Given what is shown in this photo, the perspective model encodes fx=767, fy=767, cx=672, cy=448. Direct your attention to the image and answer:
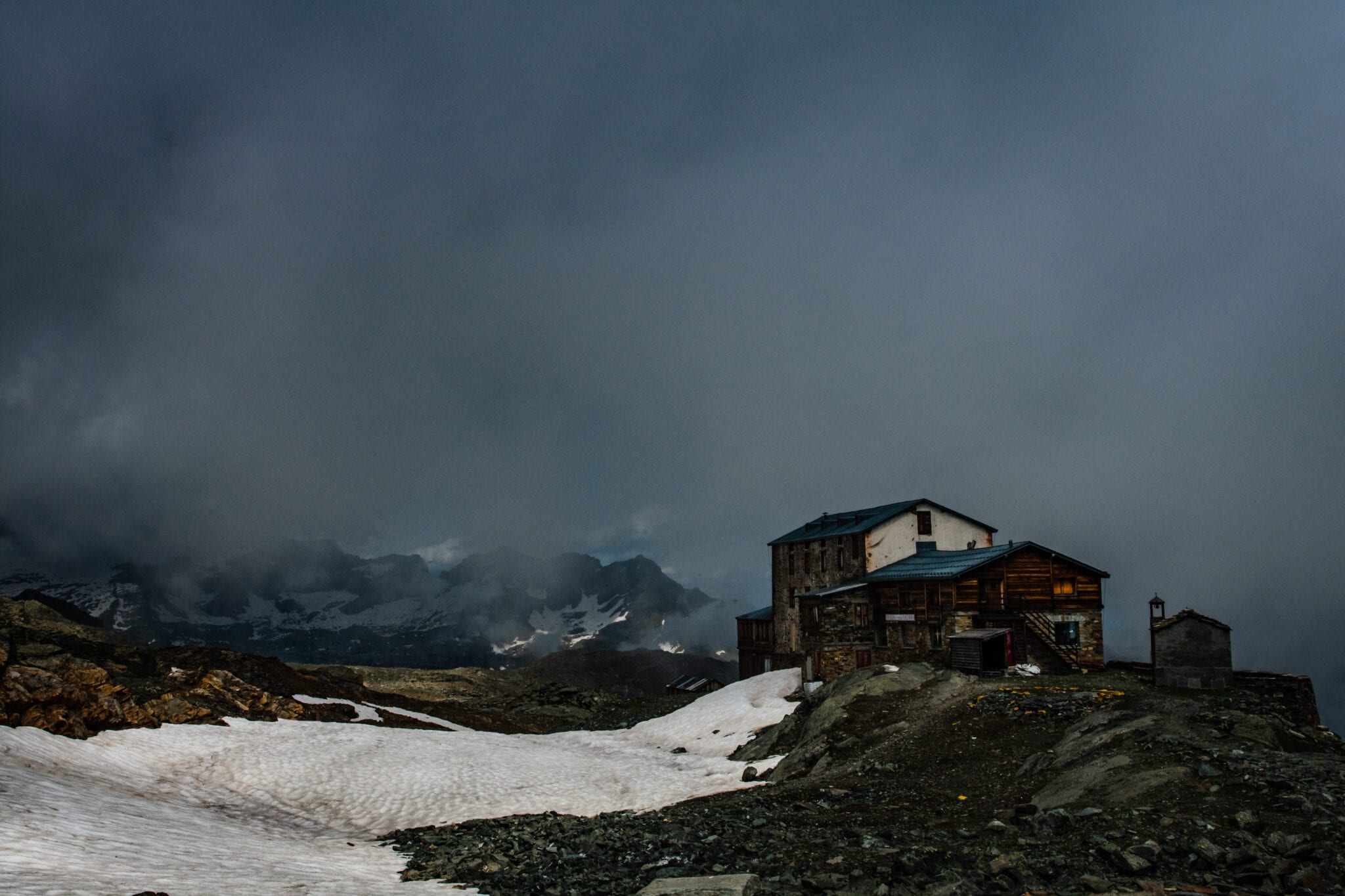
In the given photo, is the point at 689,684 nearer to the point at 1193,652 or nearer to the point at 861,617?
the point at 861,617

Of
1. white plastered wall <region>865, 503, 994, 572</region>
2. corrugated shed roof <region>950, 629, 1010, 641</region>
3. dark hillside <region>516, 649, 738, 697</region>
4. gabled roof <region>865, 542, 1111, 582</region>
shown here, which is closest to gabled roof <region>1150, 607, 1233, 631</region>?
corrugated shed roof <region>950, 629, 1010, 641</region>

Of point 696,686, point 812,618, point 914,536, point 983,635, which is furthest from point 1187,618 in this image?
point 696,686

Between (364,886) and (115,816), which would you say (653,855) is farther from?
(115,816)

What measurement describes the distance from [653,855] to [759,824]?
3.35 metres

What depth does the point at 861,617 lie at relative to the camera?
4931cm

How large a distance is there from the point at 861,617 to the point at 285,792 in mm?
35011

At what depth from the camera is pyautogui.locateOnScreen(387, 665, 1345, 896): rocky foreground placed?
11.6 m

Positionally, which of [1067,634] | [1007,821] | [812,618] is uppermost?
[812,618]

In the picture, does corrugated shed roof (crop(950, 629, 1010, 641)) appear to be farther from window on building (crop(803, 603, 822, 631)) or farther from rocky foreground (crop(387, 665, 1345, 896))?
window on building (crop(803, 603, 822, 631))

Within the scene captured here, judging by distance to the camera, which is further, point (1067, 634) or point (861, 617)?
point (861, 617)

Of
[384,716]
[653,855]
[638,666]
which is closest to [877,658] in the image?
[384,716]

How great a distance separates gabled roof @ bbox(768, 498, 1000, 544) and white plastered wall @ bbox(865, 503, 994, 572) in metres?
0.32

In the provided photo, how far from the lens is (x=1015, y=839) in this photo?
45.1 ft

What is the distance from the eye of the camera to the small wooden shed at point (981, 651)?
3838cm
